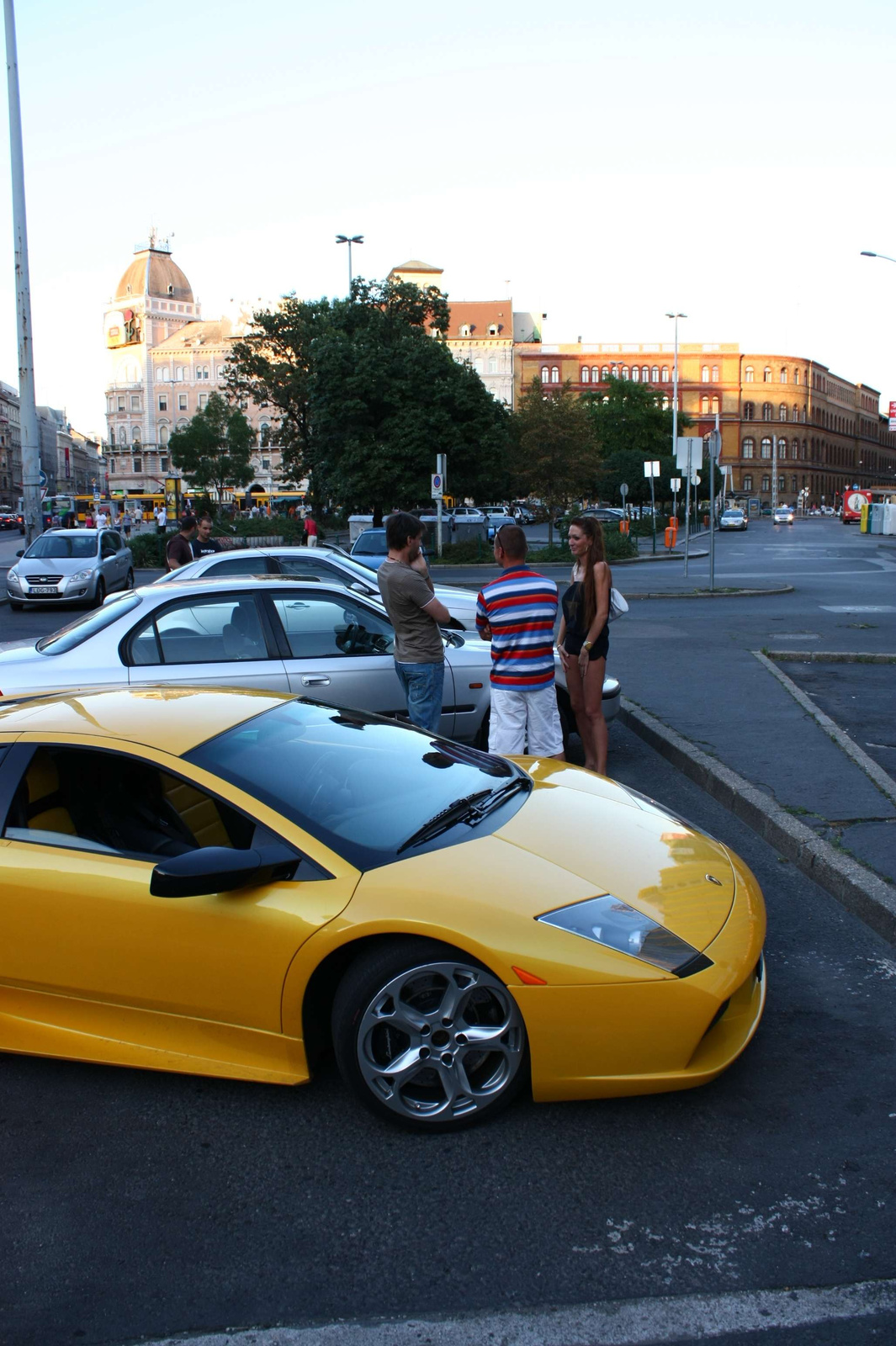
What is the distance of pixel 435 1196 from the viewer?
2.99 meters

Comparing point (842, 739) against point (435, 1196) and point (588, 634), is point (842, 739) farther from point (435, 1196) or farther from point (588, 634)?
point (435, 1196)

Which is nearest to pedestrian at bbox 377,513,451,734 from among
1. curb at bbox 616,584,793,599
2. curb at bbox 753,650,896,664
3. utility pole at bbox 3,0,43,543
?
curb at bbox 753,650,896,664

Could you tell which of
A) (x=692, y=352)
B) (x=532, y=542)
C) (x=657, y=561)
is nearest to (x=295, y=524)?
(x=532, y=542)

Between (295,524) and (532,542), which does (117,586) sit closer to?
(295,524)

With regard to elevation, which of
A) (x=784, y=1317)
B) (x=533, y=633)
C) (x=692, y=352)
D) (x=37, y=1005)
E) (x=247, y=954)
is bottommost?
(x=784, y=1317)

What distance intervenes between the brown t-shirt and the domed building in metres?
142

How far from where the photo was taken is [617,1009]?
3.16m

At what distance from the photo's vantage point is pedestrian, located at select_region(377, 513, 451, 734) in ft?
21.8

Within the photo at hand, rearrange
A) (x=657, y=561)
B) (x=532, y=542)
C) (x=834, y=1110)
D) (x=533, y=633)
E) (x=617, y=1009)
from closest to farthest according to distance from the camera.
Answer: (x=617, y=1009) → (x=834, y=1110) → (x=533, y=633) → (x=657, y=561) → (x=532, y=542)

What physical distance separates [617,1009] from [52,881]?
1802 millimetres

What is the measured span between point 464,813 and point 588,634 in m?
3.43

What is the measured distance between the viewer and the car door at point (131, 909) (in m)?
3.34

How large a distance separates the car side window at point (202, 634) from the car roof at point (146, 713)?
2.52 m

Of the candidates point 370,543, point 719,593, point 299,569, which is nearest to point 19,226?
point 370,543
